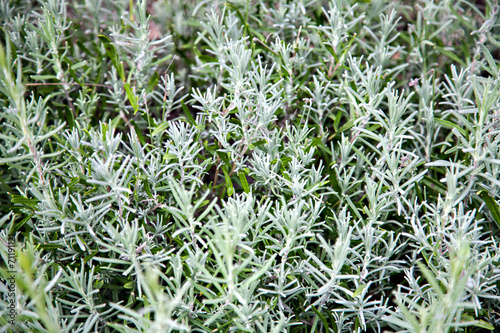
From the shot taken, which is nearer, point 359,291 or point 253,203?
point 359,291

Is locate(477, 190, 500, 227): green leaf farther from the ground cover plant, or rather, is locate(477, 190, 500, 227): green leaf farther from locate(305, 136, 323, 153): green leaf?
locate(305, 136, 323, 153): green leaf

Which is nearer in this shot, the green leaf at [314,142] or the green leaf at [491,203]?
the green leaf at [491,203]

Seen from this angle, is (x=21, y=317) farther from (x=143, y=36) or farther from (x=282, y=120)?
(x=282, y=120)

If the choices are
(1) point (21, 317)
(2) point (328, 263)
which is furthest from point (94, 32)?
(2) point (328, 263)

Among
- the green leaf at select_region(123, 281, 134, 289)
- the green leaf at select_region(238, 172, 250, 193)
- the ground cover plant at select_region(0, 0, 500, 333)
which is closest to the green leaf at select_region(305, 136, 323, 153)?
the ground cover plant at select_region(0, 0, 500, 333)

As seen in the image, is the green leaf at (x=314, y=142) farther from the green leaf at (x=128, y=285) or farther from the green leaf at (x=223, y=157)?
the green leaf at (x=128, y=285)

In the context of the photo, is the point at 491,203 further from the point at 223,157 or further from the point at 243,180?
the point at 223,157

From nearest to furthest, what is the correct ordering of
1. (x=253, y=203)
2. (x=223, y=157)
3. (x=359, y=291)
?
(x=359, y=291) → (x=253, y=203) → (x=223, y=157)

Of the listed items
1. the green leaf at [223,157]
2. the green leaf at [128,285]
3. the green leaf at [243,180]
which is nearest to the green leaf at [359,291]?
the green leaf at [243,180]

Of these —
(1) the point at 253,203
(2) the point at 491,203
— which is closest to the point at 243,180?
(1) the point at 253,203
